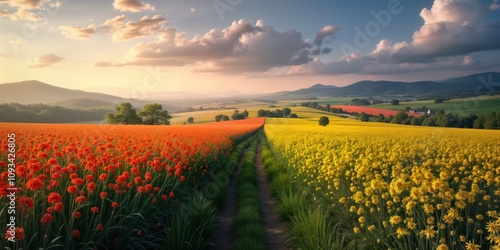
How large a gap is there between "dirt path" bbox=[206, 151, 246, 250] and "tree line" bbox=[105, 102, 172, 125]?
6000 centimetres

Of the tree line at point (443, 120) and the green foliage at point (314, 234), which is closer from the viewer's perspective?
the green foliage at point (314, 234)

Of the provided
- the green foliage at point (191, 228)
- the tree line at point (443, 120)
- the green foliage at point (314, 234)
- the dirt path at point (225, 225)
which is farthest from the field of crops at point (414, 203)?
the tree line at point (443, 120)

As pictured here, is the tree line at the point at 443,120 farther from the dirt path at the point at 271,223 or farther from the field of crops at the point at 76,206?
the field of crops at the point at 76,206

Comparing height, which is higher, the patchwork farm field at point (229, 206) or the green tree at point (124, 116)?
the green tree at point (124, 116)

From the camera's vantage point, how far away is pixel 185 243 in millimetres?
5422

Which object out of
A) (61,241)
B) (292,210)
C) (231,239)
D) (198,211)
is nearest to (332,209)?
(292,210)

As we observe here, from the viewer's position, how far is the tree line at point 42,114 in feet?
98.1

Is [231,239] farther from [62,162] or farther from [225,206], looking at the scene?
[62,162]

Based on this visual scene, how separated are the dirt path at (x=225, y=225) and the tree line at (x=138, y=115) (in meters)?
60.0

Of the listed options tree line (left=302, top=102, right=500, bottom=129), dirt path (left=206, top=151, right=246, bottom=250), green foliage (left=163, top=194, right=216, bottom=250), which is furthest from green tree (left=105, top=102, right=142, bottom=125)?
green foliage (left=163, top=194, right=216, bottom=250)

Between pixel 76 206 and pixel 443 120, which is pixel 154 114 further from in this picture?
pixel 76 206

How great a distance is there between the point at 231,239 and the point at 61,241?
3671 millimetres

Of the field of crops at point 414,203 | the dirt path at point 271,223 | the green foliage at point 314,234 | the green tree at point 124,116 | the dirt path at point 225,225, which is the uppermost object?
the green tree at point 124,116

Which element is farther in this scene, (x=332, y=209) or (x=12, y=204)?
(x=332, y=209)
